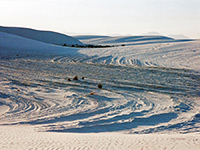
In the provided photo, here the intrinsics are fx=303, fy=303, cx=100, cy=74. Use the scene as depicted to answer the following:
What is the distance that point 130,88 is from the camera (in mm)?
14953

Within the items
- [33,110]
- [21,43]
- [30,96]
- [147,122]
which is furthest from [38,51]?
[147,122]

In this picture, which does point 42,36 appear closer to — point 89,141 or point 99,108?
point 99,108

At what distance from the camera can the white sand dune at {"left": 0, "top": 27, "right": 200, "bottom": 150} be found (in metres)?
7.34

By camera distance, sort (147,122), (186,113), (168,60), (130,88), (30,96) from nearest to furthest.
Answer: (147,122) < (186,113) < (30,96) < (130,88) < (168,60)

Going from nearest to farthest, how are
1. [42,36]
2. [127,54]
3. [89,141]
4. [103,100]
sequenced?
[89,141] < [103,100] < [127,54] < [42,36]

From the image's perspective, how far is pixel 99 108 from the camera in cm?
1113

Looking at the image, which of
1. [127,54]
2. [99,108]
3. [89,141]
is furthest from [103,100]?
[127,54]

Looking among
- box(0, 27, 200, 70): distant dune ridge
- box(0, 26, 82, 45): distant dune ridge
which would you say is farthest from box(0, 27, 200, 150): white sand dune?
box(0, 26, 82, 45): distant dune ridge

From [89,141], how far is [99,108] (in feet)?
12.8

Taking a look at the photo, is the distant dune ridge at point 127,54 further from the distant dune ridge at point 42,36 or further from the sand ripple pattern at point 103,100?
the distant dune ridge at point 42,36

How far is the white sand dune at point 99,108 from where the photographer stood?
7339 millimetres

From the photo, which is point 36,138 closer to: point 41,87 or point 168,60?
point 41,87

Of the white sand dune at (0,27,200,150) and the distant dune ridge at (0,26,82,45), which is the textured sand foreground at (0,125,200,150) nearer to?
the white sand dune at (0,27,200,150)

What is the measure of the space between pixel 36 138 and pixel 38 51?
87.0 feet
